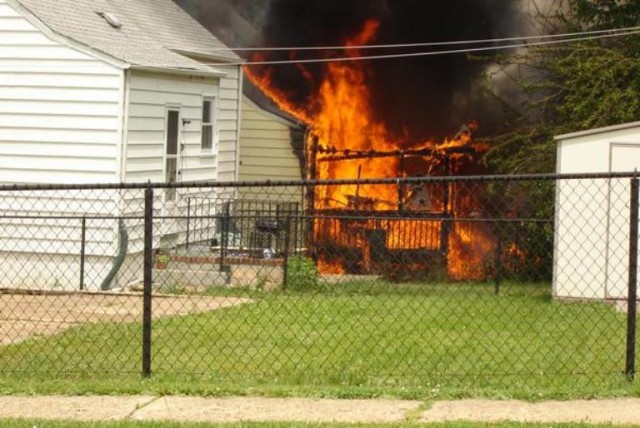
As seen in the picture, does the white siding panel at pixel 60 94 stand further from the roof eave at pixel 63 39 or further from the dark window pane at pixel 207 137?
the dark window pane at pixel 207 137

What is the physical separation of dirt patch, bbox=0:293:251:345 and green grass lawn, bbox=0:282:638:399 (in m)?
0.51

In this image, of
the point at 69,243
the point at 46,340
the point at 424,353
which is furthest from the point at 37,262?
the point at 424,353

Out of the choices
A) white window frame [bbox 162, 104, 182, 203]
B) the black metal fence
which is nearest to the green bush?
the black metal fence

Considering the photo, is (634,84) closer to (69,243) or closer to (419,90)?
(419,90)

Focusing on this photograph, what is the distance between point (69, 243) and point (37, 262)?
1.99 feet

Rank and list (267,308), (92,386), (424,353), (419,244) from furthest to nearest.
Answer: (419,244) < (267,308) < (424,353) < (92,386)

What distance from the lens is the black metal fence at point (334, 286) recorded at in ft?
37.6

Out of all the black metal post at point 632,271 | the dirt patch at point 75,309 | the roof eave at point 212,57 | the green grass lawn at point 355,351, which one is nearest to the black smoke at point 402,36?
the roof eave at point 212,57

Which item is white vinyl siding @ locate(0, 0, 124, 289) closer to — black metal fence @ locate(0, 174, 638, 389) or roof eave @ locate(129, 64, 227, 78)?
black metal fence @ locate(0, 174, 638, 389)

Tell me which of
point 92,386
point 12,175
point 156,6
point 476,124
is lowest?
point 92,386

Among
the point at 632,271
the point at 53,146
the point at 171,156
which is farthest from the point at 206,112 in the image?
the point at 632,271

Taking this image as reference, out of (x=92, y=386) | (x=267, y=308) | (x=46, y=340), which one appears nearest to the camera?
(x=92, y=386)

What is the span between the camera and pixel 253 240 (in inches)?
836

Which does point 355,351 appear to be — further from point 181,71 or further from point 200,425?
point 181,71
